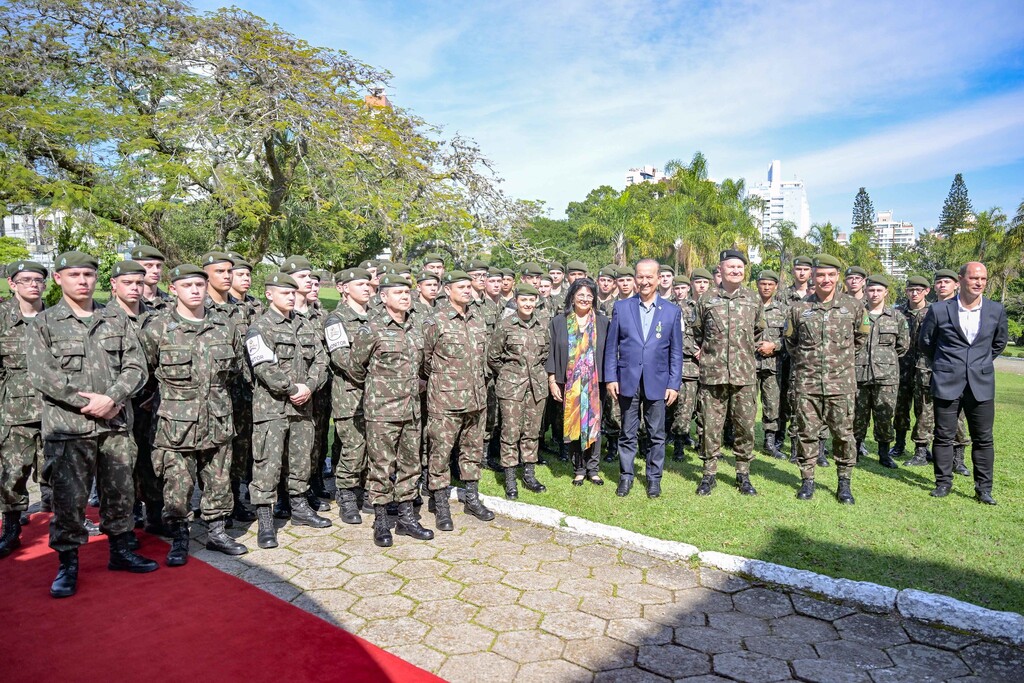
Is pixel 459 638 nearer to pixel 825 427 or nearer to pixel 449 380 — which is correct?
pixel 449 380

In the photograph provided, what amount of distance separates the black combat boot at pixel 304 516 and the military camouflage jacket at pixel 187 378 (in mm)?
941

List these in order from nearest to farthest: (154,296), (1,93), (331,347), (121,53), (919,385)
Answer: (331,347), (154,296), (919,385), (1,93), (121,53)

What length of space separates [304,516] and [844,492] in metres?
4.73

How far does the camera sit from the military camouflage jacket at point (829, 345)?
564 cm

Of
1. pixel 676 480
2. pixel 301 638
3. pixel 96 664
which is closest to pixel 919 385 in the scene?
pixel 676 480

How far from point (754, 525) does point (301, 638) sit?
3.50 m

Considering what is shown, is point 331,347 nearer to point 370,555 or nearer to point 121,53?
point 370,555

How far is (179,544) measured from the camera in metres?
4.51

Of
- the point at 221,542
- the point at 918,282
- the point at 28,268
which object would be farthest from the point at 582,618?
the point at 918,282

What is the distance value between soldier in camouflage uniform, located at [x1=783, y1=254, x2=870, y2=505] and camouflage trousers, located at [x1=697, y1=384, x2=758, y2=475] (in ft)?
1.41

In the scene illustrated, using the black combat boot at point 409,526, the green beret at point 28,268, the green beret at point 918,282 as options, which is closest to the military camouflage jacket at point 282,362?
the black combat boot at point 409,526

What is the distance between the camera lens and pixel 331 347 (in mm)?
5051

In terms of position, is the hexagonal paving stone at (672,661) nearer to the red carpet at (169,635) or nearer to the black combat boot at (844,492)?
the red carpet at (169,635)

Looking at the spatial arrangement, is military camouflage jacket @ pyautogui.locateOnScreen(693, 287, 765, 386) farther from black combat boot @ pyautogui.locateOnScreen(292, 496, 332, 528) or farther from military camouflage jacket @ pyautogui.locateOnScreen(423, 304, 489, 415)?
black combat boot @ pyautogui.locateOnScreen(292, 496, 332, 528)
